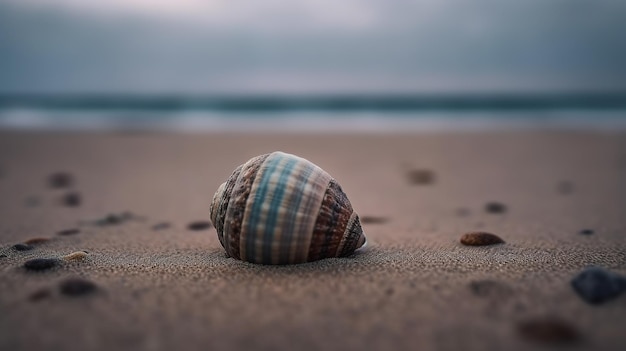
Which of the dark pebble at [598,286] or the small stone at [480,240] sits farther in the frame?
the small stone at [480,240]

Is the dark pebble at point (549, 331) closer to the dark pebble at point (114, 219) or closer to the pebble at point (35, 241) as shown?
the pebble at point (35, 241)

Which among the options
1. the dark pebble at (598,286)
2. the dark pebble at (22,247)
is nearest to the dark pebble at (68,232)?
the dark pebble at (22,247)

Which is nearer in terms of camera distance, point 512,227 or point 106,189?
point 512,227

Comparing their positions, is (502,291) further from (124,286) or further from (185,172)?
(185,172)

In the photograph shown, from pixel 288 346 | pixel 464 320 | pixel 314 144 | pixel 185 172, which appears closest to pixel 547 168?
pixel 314 144

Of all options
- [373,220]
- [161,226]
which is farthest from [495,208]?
[161,226]

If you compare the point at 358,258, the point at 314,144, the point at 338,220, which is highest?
the point at 338,220

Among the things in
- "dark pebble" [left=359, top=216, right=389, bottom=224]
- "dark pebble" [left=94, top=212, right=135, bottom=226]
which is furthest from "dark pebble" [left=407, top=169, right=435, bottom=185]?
"dark pebble" [left=94, top=212, right=135, bottom=226]
